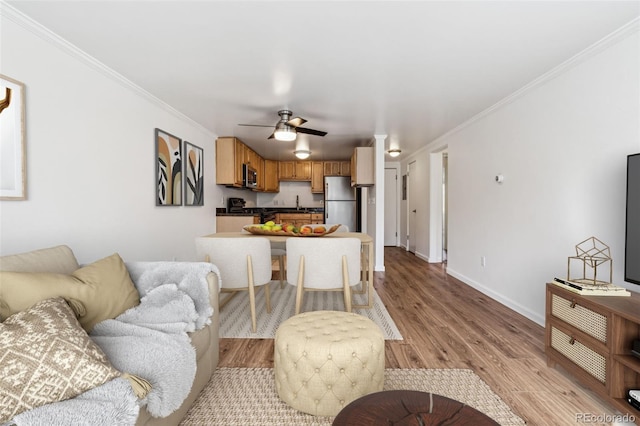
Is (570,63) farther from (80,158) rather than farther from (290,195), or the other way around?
(290,195)

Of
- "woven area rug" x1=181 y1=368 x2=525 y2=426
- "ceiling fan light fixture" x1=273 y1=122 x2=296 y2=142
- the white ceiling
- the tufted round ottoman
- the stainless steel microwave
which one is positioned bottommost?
"woven area rug" x1=181 y1=368 x2=525 y2=426

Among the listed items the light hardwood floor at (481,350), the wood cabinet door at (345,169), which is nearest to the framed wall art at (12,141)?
the light hardwood floor at (481,350)

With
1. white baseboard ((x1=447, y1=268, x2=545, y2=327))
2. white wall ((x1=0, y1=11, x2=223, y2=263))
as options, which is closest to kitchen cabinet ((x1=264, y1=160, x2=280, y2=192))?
white wall ((x1=0, y1=11, x2=223, y2=263))

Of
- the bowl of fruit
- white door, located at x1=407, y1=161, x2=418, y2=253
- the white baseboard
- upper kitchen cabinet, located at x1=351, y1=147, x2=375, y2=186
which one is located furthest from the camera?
white door, located at x1=407, y1=161, x2=418, y2=253

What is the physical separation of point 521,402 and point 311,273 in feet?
5.17

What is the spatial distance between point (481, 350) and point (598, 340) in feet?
2.50

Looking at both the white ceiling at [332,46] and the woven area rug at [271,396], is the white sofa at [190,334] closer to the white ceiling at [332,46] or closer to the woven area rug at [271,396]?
the woven area rug at [271,396]

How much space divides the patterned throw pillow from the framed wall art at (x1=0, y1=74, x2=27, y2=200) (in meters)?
1.16

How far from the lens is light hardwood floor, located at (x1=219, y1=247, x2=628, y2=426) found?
165 cm

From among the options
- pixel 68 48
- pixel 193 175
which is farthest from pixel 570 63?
pixel 193 175

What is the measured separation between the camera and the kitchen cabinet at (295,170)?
7.53 meters

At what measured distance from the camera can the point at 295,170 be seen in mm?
7555

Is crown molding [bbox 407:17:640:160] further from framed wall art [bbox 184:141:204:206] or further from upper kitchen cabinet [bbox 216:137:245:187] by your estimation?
framed wall art [bbox 184:141:204:206]

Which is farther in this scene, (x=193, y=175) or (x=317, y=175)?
(x=317, y=175)
